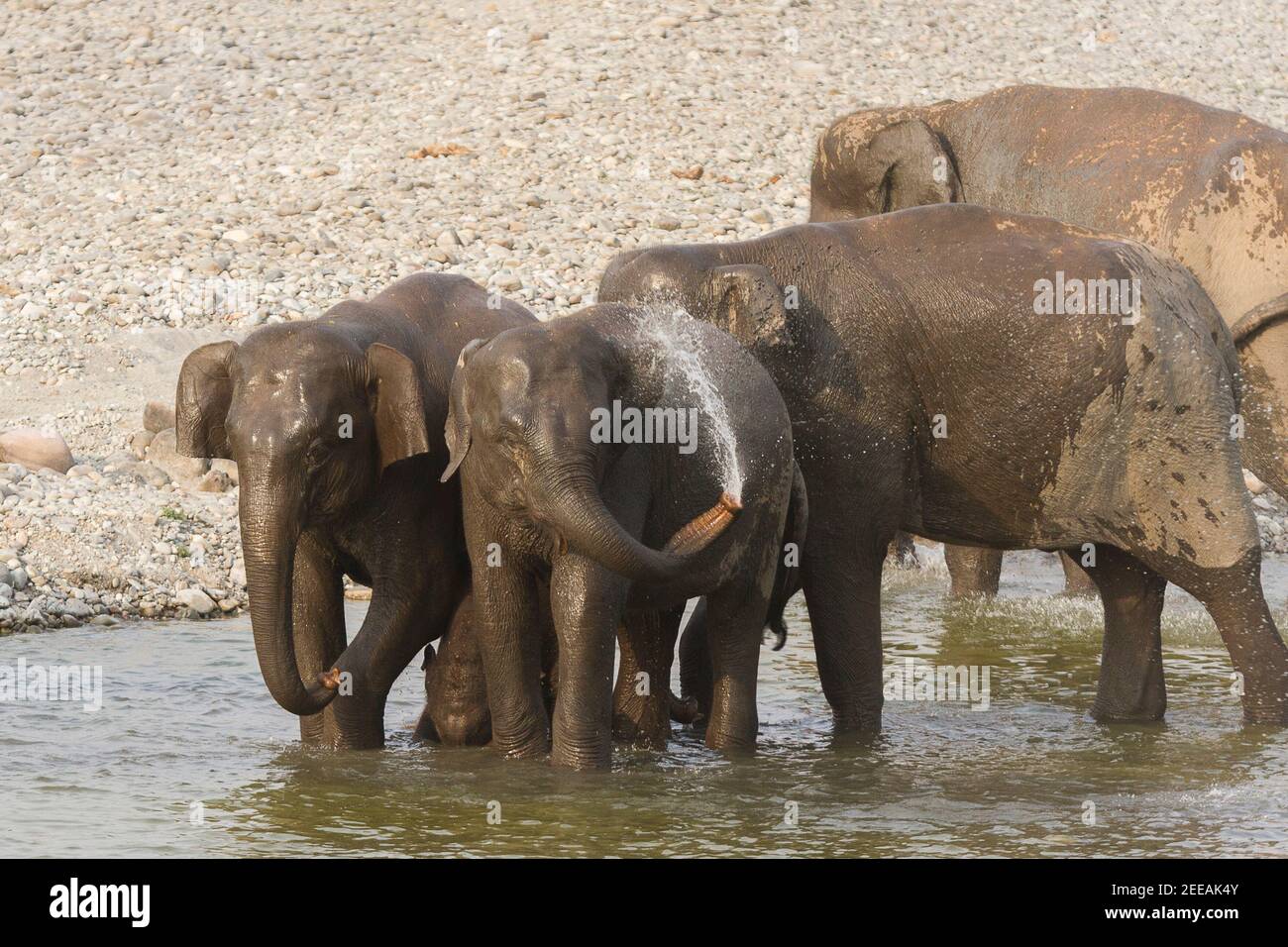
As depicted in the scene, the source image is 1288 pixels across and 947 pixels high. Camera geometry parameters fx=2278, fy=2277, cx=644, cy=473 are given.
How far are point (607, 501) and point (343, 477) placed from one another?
974 mm

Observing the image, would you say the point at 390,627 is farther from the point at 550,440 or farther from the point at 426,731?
the point at 550,440

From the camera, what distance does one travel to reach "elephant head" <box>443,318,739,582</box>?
25.7 ft

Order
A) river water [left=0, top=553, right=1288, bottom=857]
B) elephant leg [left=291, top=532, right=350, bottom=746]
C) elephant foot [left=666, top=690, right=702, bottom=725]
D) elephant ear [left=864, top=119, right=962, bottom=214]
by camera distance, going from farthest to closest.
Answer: elephant ear [left=864, top=119, right=962, bottom=214], elephant foot [left=666, top=690, right=702, bottom=725], elephant leg [left=291, top=532, right=350, bottom=746], river water [left=0, top=553, right=1288, bottom=857]

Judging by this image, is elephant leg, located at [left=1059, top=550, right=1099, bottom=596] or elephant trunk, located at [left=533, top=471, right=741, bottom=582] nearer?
elephant trunk, located at [left=533, top=471, right=741, bottom=582]

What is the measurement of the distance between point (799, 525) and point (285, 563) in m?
2.10

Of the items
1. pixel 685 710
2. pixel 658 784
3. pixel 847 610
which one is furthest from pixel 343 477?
pixel 847 610

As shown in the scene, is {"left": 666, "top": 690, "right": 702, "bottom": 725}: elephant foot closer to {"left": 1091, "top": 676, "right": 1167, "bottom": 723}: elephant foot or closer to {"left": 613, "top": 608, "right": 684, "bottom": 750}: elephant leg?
{"left": 613, "top": 608, "right": 684, "bottom": 750}: elephant leg

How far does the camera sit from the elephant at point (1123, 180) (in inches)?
471

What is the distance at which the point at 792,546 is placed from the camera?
9.09 metres

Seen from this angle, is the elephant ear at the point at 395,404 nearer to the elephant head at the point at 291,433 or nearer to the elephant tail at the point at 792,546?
the elephant head at the point at 291,433

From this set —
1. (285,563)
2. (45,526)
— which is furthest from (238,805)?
(45,526)

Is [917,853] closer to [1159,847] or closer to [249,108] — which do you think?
[1159,847]

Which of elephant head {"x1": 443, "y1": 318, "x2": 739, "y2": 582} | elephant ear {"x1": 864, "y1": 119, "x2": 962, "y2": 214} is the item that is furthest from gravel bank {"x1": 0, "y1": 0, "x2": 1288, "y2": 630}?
elephant head {"x1": 443, "y1": 318, "x2": 739, "y2": 582}

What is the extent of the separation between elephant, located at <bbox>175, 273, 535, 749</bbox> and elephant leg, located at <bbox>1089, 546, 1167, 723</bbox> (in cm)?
300
